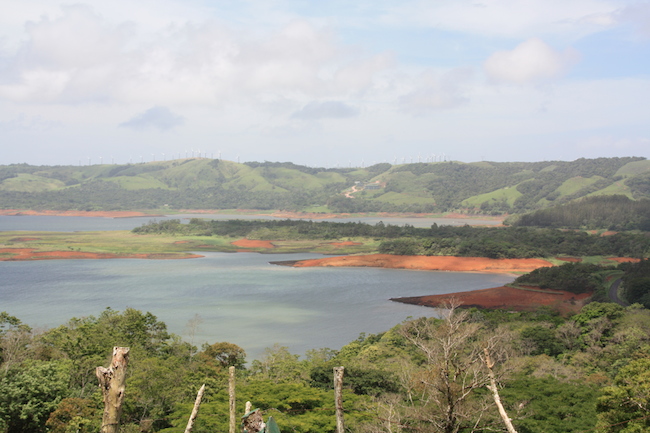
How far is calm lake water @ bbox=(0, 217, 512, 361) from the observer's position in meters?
37.5

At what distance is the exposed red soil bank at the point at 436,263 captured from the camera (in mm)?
70875

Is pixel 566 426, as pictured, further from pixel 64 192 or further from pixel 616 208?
pixel 64 192

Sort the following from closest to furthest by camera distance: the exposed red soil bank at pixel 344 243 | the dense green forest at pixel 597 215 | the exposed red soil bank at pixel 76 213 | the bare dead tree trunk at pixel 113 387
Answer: the bare dead tree trunk at pixel 113 387, the exposed red soil bank at pixel 344 243, the dense green forest at pixel 597 215, the exposed red soil bank at pixel 76 213

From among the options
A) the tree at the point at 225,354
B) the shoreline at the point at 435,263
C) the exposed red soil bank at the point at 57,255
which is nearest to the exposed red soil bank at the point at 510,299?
the shoreline at the point at 435,263

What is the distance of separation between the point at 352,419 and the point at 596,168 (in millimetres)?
201537

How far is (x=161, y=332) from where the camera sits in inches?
1133

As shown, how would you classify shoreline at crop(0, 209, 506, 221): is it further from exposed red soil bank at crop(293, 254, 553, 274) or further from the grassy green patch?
exposed red soil bank at crop(293, 254, 553, 274)

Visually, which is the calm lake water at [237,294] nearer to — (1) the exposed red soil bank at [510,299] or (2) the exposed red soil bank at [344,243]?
(1) the exposed red soil bank at [510,299]

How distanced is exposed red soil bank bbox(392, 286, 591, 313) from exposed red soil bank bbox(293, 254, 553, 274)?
16478 millimetres

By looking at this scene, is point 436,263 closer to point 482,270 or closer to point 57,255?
point 482,270

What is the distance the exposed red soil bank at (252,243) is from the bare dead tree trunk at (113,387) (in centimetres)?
8682

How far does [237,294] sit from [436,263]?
32954mm

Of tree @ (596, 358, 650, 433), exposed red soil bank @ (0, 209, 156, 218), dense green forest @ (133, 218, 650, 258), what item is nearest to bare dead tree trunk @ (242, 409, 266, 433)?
tree @ (596, 358, 650, 433)

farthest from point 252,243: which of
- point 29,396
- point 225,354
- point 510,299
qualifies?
point 29,396
